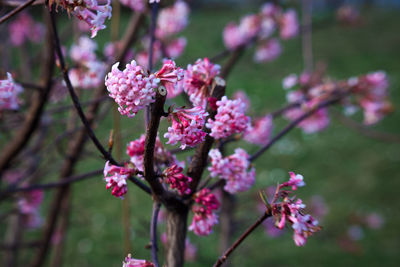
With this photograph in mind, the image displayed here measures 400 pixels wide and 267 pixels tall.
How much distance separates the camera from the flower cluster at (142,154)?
81 cm

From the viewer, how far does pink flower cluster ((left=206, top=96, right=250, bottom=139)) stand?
0.77m

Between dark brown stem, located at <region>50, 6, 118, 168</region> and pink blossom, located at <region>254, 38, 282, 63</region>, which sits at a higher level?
pink blossom, located at <region>254, 38, 282, 63</region>

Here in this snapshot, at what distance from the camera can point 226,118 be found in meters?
0.77

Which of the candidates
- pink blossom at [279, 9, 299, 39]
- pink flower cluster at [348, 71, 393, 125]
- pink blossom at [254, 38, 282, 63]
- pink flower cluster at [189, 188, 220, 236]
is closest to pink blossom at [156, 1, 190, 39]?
pink blossom at [279, 9, 299, 39]

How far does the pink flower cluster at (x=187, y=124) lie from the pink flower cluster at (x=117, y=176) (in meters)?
0.10

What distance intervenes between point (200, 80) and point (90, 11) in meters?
0.26

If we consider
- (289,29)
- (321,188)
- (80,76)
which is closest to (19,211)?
(80,76)

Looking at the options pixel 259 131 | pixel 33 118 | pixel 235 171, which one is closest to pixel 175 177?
pixel 235 171

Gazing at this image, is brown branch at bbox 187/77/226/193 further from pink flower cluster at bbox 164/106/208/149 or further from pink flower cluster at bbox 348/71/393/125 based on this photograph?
pink flower cluster at bbox 348/71/393/125

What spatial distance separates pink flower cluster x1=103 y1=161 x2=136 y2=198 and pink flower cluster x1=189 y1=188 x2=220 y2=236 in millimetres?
185

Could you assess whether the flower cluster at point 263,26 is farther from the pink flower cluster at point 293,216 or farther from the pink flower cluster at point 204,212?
the pink flower cluster at point 293,216

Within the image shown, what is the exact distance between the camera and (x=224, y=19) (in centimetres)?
1408

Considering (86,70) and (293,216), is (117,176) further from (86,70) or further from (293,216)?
(86,70)

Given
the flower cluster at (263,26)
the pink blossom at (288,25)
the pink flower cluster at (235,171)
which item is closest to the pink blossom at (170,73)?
the pink flower cluster at (235,171)
